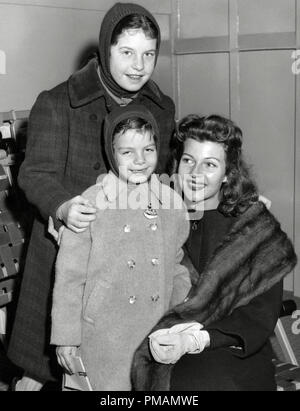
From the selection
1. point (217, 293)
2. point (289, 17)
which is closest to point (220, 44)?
point (289, 17)

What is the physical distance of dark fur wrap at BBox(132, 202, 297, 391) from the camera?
79.7 inches

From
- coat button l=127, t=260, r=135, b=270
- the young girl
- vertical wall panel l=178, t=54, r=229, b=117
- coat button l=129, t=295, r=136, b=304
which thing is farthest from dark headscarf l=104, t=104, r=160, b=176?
vertical wall panel l=178, t=54, r=229, b=117

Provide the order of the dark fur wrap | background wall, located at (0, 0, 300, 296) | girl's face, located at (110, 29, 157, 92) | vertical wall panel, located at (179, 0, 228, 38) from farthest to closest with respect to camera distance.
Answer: vertical wall panel, located at (179, 0, 228, 38) → background wall, located at (0, 0, 300, 296) → girl's face, located at (110, 29, 157, 92) → the dark fur wrap

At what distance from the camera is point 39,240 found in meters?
2.47

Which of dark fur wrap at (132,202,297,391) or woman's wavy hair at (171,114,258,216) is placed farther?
woman's wavy hair at (171,114,258,216)

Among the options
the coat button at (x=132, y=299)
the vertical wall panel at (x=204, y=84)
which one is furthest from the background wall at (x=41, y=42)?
the coat button at (x=132, y=299)

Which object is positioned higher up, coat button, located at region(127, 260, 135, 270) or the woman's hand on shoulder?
the woman's hand on shoulder

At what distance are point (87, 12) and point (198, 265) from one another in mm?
2980

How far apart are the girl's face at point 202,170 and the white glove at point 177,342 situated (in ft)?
1.53

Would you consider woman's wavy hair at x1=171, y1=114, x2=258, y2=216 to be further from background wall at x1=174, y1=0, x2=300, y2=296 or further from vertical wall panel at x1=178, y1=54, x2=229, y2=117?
vertical wall panel at x1=178, y1=54, x2=229, y2=117

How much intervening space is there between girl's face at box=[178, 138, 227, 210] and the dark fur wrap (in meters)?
0.16

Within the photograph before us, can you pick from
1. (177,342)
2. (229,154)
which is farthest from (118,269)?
(229,154)

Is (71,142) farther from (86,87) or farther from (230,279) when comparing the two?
(230,279)

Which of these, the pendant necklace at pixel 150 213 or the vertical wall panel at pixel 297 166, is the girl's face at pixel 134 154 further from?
the vertical wall panel at pixel 297 166
